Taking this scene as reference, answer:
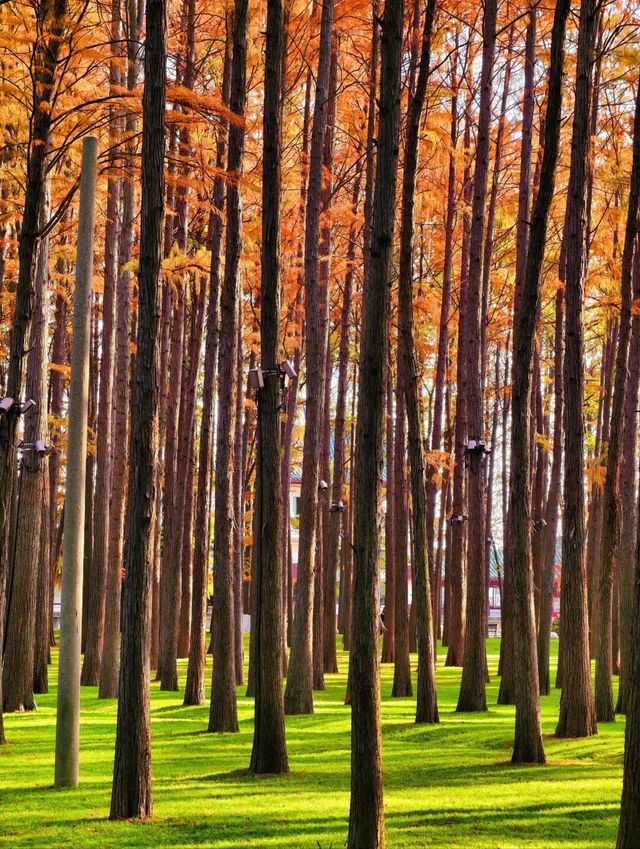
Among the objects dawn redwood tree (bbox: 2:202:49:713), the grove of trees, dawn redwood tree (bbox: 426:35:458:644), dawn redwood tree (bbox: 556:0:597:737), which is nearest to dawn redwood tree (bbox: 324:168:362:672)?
the grove of trees

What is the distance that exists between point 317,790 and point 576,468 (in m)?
5.72

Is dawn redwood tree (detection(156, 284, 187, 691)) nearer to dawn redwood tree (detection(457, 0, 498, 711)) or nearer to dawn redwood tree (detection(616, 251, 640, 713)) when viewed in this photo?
dawn redwood tree (detection(457, 0, 498, 711))

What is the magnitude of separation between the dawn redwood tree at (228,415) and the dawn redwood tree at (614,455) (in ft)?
17.8

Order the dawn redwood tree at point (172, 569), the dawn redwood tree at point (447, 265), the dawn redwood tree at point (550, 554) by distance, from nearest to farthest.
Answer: the dawn redwood tree at point (172, 569)
the dawn redwood tree at point (550, 554)
the dawn redwood tree at point (447, 265)

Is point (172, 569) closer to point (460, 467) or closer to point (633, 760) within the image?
point (460, 467)

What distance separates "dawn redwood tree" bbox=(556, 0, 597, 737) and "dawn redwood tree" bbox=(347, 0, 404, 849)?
688 cm

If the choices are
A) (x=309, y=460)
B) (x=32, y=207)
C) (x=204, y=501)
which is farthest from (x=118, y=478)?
(x=32, y=207)

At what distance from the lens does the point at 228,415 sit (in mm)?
14836

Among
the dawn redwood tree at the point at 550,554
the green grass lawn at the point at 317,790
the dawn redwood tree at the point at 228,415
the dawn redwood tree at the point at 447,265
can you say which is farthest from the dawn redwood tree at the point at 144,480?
the dawn redwood tree at the point at 550,554

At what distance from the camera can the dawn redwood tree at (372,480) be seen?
760 centimetres

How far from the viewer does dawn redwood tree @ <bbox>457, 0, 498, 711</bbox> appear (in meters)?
17.9

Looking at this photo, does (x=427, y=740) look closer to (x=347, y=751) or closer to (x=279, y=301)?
(x=347, y=751)

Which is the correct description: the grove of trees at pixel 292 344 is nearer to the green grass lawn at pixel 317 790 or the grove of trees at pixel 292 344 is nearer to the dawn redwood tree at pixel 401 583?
the dawn redwood tree at pixel 401 583

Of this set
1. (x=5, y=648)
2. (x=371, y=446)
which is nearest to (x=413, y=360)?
(x=5, y=648)
